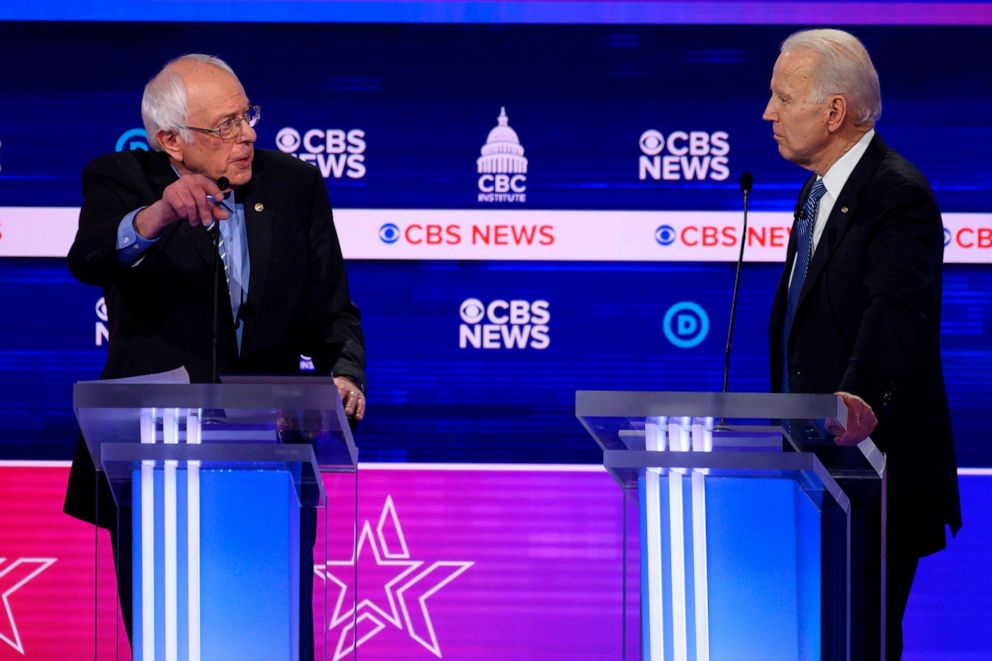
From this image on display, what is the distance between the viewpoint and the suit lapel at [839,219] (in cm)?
282

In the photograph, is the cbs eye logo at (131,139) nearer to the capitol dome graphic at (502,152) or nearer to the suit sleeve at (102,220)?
the capitol dome graphic at (502,152)

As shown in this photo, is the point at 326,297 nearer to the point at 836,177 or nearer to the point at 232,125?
the point at 232,125

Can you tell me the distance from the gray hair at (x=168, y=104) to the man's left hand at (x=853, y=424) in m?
1.49

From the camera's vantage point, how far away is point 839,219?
284cm

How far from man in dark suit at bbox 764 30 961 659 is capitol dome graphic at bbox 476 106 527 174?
3.87 feet

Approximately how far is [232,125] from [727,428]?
1349 millimetres

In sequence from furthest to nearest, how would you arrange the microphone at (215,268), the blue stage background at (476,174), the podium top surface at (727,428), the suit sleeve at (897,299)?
1. the blue stage background at (476,174)
2. the suit sleeve at (897,299)
3. the microphone at (215,268)
4. the podium top surface at (727,428)

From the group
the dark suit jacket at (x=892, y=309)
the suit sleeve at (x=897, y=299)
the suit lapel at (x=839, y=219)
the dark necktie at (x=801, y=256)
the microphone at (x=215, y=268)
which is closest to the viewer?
the microphone at (x=215, y=268)

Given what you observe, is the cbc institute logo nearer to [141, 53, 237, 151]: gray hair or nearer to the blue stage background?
the blue stage background

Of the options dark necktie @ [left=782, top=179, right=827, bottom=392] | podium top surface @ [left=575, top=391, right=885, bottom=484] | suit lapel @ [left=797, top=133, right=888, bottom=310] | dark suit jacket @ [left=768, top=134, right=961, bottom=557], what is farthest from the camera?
dark necktie @ [left=782, top=179, right=827, bottom=392]

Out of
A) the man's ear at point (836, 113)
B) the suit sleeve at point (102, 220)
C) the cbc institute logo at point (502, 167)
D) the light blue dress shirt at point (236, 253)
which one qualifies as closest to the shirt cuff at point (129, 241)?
the suit sleeve at point (102, 220)

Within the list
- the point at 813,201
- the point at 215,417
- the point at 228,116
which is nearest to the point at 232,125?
the point at 228,116

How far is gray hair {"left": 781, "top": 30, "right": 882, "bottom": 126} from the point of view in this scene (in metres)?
2.96

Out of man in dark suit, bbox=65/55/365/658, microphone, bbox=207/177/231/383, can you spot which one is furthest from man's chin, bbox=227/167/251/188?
microphone, bbox=207/177/231/383
